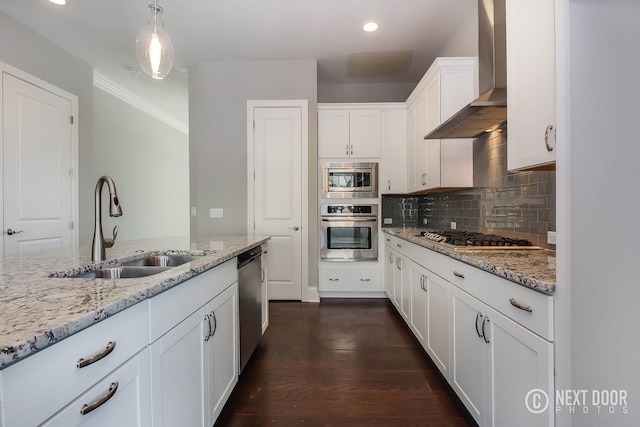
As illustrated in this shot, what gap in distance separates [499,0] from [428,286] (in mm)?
1957

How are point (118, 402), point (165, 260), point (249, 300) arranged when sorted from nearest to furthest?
point (118, 402) → point (165, 260) → point (249, 300)

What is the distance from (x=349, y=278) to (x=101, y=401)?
10.2 feet

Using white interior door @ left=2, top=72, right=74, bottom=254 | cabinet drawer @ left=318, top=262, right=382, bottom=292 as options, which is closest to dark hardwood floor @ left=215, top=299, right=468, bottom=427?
cabinet drawer @ left=318, top=262, right=382, bottom=292

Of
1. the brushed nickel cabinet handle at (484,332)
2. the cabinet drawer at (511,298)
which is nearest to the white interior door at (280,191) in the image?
the cabinet drawer at (511,298)

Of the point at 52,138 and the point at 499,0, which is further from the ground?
the point at 499,0

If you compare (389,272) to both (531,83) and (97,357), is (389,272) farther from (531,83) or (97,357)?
(97,357)

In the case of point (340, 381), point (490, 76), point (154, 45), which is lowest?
point (340, 381)

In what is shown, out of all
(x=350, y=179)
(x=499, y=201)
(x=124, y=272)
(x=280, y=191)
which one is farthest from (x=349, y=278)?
(x=124, y=272)

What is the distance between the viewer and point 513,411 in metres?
1.10

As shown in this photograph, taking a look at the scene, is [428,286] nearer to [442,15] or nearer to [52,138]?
[442,15]

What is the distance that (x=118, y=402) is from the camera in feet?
2.47

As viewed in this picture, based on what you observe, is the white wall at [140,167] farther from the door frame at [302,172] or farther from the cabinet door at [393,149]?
the cabinet door at [393,149]

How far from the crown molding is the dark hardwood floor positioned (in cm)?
414

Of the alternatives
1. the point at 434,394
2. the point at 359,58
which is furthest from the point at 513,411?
the point at 359,58
